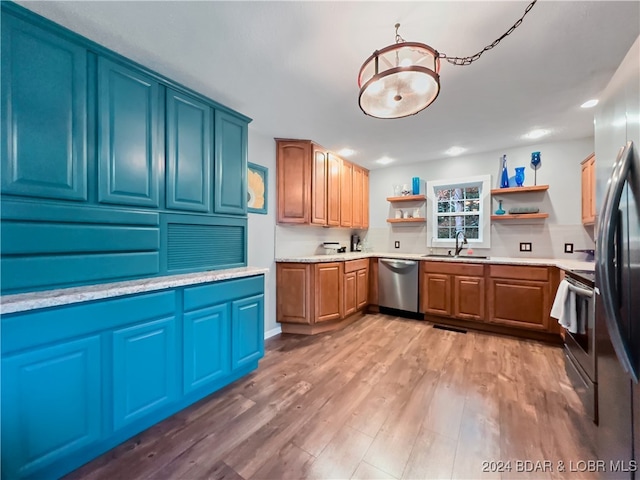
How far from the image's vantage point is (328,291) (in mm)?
3137

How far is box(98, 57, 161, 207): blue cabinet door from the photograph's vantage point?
152cm

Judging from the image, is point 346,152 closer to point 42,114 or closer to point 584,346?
point 42,114

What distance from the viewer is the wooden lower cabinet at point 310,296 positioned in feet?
9.88

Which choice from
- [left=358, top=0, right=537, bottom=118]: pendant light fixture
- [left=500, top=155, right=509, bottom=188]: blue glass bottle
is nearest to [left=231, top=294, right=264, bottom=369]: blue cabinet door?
[left=358, top=0, right=537, bottom=118]: pendant light fixture

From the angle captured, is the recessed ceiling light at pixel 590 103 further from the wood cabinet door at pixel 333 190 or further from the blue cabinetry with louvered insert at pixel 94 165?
the blue cabinetry with louvered insert at pixel 94 165

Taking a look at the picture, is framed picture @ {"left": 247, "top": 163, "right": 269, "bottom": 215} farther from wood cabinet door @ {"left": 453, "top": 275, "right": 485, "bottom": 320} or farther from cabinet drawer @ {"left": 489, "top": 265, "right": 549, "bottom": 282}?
cabinet drawer @ {"left": 489, "top": 265, "right": 549, "bottom": 282}

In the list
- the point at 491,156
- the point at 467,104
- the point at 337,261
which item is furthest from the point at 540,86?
the point at 337,261

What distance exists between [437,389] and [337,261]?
173cm

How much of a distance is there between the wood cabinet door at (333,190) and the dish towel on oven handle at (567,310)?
2490 mm

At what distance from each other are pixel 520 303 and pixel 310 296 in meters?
2.45

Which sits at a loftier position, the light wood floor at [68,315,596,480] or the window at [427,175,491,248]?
the window at [427,175,491,248]

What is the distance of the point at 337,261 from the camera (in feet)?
10.7

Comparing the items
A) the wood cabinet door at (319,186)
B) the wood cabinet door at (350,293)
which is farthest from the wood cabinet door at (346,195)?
the wood cabinet door at (350,293)

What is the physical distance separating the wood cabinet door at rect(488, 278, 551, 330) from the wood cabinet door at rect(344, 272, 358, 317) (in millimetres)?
1670
